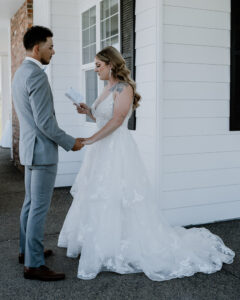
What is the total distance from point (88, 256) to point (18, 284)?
55cm

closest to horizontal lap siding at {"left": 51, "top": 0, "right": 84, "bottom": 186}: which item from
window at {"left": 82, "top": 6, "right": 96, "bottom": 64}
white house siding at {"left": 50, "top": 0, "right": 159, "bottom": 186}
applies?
white house siding at {"left": 50, "top": 0, "right": 159, "bottom": 186}

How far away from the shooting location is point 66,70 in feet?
20.2

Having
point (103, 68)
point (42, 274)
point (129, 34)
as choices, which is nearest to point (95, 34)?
point (129, 34)

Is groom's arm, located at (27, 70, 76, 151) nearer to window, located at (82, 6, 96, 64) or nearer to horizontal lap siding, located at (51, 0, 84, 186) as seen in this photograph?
window, located at (82, 6, 96, 64)

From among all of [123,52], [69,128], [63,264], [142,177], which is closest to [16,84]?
[142,177]

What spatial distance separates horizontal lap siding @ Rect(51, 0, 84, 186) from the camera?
604 cm

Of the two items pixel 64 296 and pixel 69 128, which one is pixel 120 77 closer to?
pixel 64 296

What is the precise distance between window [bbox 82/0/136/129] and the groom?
1536 mm

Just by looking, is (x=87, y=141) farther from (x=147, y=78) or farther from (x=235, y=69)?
(x=235, y=69)

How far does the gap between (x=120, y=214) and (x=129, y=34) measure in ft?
6.87

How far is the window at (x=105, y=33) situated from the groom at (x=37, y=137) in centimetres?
A: 154

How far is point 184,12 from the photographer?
4.01m

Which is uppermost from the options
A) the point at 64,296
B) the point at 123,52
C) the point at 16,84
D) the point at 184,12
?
the point at 184,12

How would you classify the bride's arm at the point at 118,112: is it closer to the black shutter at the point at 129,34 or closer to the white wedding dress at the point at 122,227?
the white wedding dress at the point at 122,227
